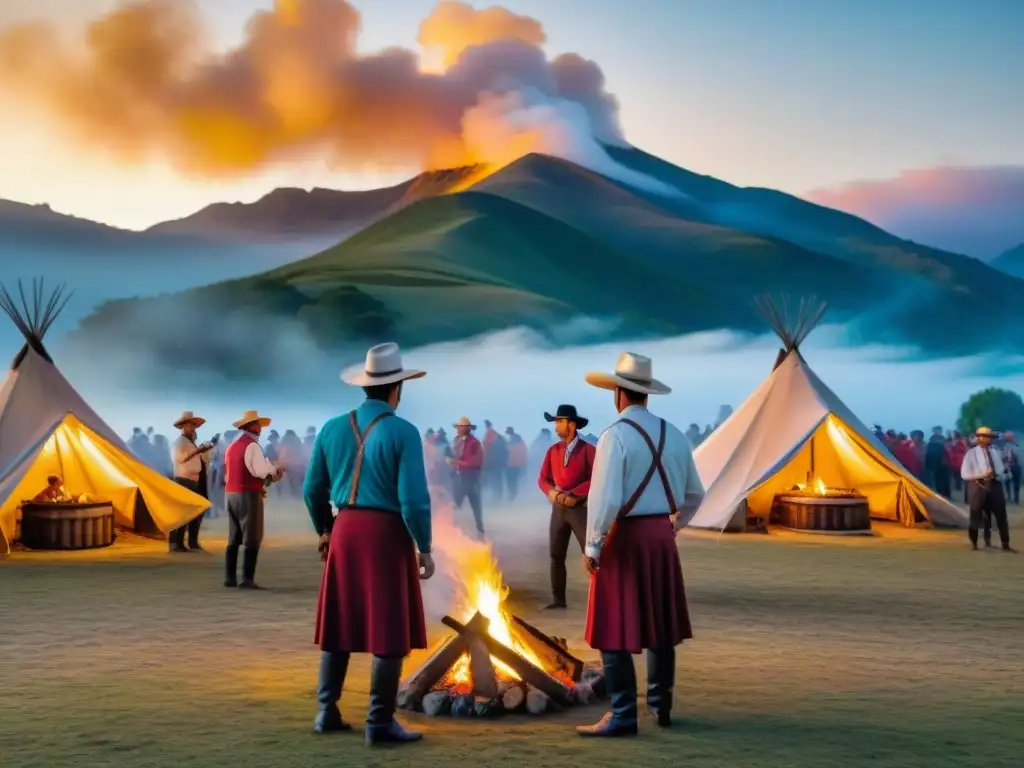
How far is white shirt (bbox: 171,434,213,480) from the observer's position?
13.4 m

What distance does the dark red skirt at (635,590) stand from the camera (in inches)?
201

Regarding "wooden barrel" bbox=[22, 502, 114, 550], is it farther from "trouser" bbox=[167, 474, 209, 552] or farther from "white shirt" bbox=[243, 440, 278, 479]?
"white shirt" bbox=[243, 440, 278, 479]

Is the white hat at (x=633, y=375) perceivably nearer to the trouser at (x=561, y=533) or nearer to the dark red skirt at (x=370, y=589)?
the dark red skirt at (x=370, y=589)

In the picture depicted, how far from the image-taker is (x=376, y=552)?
497cm

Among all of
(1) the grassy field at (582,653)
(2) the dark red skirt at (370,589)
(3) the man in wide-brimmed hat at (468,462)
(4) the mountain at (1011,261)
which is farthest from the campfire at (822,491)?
(4) the mountain at (1011,261)

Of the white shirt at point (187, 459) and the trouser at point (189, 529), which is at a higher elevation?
the white shirt at point (187, 459)

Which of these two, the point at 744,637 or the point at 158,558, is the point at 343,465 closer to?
the point at 744,637

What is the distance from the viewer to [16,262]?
4131cm

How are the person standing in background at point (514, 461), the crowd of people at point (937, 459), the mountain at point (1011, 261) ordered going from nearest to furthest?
the crowd of people at point (937, 459)
the person standing in background at point (514, 461)
the mountain at point (1011, 261)

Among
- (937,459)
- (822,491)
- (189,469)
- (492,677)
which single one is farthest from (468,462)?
(937,459)

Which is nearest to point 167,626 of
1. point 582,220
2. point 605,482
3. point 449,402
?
point 605,482

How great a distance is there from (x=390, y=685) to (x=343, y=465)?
925 mm

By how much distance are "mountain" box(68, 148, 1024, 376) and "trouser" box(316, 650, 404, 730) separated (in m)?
41.7

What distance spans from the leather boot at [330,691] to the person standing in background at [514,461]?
17.7 m
